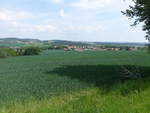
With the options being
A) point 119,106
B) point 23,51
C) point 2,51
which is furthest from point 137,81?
point 23,51

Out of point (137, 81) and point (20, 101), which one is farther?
point (20, 101)

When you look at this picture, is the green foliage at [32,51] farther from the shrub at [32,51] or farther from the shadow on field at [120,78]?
the shadow on field at [120,78]

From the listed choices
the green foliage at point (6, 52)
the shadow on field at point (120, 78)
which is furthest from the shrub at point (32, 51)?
the shadow on field at point (120, 78)

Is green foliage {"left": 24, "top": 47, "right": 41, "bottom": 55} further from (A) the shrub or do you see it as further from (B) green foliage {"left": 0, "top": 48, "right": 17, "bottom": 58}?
(B) green foliage {"left": 0, "top": 48, "right": 17, "bottom": 58}

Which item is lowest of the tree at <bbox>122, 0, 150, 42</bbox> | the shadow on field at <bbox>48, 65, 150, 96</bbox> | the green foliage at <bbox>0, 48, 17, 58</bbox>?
the green foliage at <bbox>0, 48, 17, 58</bbox>

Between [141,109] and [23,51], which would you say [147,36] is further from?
[23,51]

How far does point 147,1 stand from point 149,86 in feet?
43.5

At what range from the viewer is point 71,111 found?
9375 millimetres

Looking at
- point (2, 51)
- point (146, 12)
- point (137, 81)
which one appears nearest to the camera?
point (137, 81)

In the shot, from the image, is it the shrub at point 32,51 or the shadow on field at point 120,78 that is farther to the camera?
the shrub at point 32,51

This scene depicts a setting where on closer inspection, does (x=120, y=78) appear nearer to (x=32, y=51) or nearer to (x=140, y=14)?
(x=140, y=14)

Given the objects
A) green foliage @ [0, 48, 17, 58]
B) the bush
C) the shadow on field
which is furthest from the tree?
the bush

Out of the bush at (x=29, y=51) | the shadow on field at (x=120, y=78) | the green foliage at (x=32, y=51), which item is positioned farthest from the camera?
the bush at (x=29, y=51)

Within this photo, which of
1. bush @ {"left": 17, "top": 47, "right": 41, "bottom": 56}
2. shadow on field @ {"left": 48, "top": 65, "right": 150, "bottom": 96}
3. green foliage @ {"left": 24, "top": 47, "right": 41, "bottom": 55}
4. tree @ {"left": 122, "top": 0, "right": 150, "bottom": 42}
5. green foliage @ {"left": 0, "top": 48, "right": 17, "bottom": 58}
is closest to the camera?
shadow on field @ {"left": 48, "top": 65, "right": 150, "bottom": 96}
